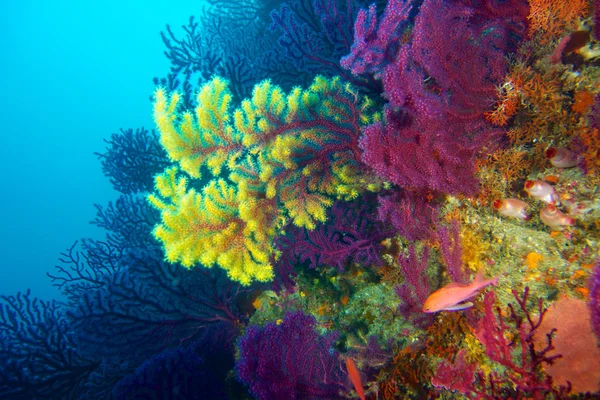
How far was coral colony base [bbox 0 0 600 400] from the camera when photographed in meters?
2.26

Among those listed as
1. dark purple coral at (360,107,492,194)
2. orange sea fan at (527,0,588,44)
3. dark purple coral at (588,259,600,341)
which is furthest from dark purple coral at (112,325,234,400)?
orange sea fan at (527,0,588,44)

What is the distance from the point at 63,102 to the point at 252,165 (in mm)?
116266

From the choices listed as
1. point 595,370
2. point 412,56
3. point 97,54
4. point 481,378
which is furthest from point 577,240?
point 97,54

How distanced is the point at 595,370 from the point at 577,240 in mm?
902

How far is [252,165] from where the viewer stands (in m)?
2.97

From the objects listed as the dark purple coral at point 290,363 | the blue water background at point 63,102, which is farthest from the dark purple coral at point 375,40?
the blue water background at point 63,102

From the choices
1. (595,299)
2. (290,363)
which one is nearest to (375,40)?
(595,299)

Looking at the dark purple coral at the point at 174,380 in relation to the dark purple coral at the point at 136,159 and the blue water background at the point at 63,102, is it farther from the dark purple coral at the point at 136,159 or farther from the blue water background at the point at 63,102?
the blue water background at the point at 63,102

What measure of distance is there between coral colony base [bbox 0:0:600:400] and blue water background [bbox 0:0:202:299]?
7475cm

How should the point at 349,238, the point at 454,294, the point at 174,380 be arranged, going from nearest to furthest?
the point at 454,294
the point at 349,238
the point at 174,380

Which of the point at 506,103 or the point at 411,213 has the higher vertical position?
the point at 506,103

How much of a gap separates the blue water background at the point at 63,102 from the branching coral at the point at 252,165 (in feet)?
245

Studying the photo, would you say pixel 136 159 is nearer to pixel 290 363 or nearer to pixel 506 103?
pixel 290 363

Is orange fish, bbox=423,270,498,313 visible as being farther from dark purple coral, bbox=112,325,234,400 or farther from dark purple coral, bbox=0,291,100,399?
dark purple coral, bbox=0,291,100,399
